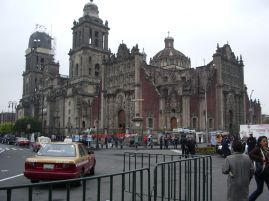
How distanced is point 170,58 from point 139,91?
21.3 meters

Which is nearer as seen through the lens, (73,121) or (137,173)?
(137,173)

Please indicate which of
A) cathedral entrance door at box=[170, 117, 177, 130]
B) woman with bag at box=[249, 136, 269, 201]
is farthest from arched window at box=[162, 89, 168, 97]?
woman with bag at box=[249, 136, 269, 201]

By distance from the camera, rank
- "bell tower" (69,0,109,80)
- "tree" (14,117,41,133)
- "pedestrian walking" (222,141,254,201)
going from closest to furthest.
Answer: "pedestrian walking" (222,141,254,201)
"bell tower" (69,0,109,80)
"tree" (14,117,41,133)

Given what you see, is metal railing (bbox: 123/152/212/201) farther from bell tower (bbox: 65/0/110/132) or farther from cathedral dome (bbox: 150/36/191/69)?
cathedral dome (bbox: 150/36/191/69)

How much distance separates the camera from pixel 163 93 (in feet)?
205

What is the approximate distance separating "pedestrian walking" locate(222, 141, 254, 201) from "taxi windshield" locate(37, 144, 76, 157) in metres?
6.63

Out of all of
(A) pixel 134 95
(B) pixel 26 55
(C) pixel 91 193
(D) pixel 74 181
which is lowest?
(C) pixel 91 193

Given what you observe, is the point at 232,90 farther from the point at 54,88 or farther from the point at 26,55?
the point at 26,55

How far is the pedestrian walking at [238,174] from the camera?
712cm

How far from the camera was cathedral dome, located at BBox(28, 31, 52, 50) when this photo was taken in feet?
365

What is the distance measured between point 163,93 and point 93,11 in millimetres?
29067

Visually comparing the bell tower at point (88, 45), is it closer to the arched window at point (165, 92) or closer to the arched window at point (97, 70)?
the arched window at point (97, 70)

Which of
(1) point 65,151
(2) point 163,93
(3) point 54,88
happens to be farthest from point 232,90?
(1) point 65,151

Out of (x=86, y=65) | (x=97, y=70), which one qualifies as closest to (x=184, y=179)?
(x=86, y=65)
